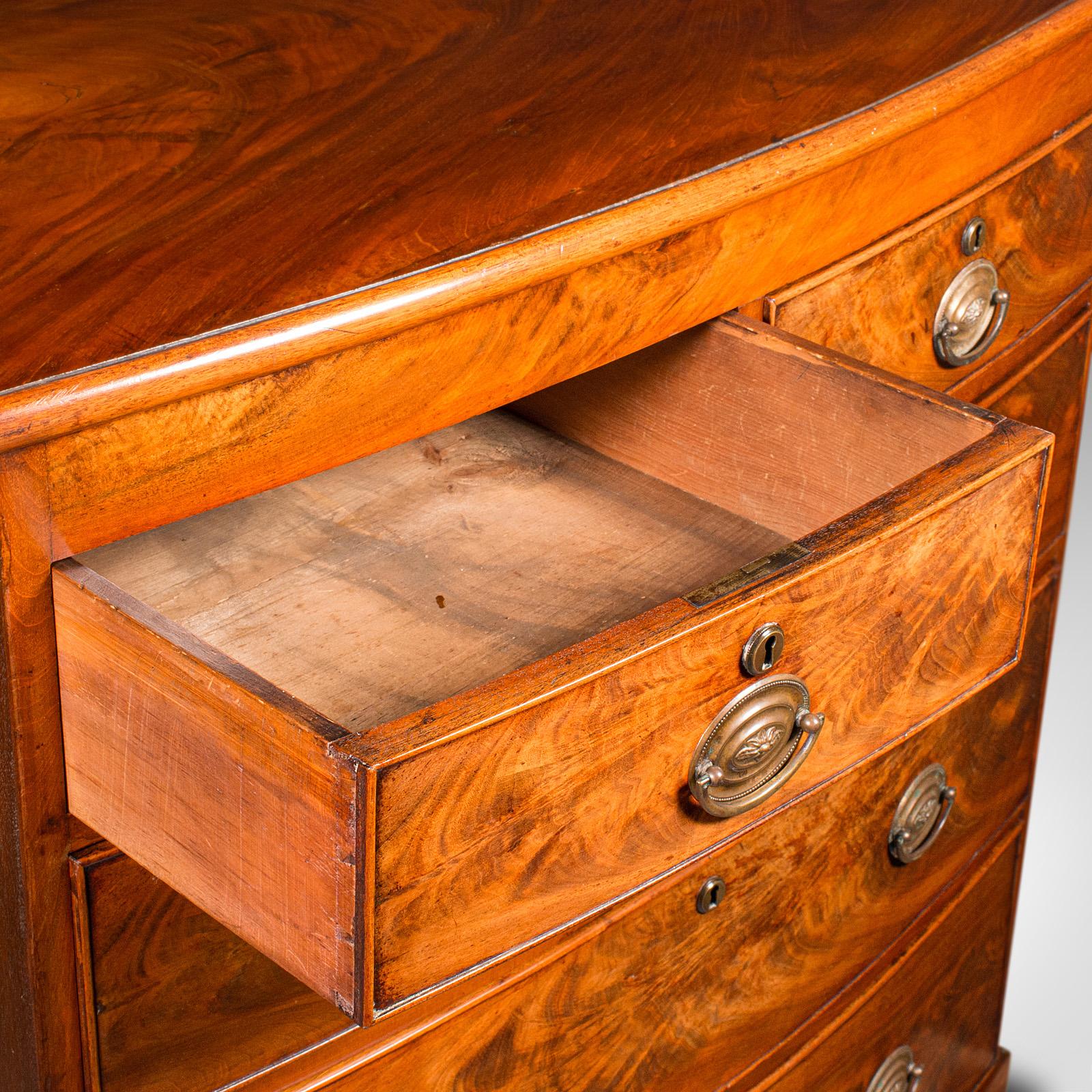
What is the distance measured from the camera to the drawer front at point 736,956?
84 centimetres

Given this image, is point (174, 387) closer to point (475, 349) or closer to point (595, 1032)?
point (475, 349)

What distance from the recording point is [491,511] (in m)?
0.85

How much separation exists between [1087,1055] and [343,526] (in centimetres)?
113

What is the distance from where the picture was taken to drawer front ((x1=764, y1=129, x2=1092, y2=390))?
0.88m

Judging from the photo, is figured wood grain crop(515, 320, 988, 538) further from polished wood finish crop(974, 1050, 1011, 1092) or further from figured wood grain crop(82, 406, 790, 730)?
polished wood finish crop(974, 1050, 1011, 1092)

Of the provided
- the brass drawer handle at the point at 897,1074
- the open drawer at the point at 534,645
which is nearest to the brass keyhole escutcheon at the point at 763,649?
the open drawer at the point at 534,645

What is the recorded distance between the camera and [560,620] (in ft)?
2.50

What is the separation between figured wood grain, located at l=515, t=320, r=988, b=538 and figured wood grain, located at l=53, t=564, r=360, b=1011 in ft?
1.13

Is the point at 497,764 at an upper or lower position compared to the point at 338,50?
lower

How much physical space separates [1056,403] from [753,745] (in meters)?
0.66

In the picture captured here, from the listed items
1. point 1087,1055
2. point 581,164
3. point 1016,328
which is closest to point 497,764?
point 581,164

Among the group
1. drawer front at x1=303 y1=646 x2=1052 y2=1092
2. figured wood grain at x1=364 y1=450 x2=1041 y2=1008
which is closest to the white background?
drawer front at x1=303 y1=646 x2=1052 y2=1092

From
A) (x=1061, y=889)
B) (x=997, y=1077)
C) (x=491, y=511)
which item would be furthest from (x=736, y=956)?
(x=1061, y=889)

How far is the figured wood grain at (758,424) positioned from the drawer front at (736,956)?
0.54ft
